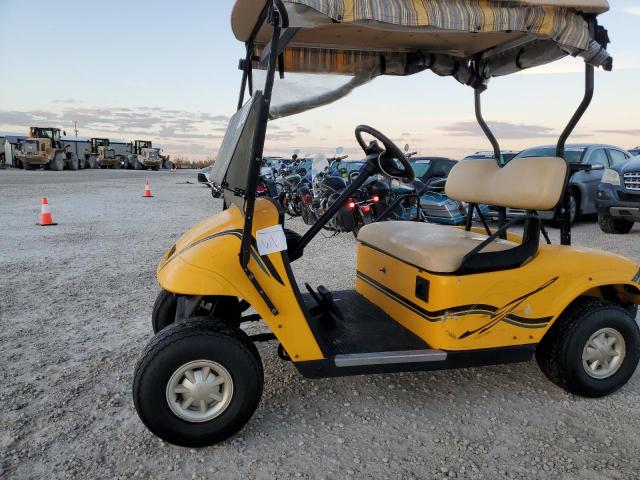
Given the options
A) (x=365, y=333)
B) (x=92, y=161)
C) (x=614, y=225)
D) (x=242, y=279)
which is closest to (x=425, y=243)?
(x=365, y=333)

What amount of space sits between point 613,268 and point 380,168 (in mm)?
1550

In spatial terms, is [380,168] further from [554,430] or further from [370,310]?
[554,430]

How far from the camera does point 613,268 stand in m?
3.12

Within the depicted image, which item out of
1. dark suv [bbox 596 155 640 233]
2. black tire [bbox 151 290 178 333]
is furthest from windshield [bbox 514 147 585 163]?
black tire [bbox 151 290 178 333]

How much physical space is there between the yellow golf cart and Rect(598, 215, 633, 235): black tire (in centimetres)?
619

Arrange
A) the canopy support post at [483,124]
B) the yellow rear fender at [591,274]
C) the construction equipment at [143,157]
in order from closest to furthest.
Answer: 1. the yellow rear fender at [591,274]
2. the canopy support post at [483,124]
3. the construction equipment at [143,157]

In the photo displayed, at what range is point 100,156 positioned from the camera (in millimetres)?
39531

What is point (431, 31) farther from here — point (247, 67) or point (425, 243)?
point (247, 67)

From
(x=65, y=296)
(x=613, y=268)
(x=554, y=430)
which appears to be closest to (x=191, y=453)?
(x=554, y=430)

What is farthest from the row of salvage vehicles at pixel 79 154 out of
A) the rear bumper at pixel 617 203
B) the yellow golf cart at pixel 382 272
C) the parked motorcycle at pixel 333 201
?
the yellow golf cart at pixel 382 272

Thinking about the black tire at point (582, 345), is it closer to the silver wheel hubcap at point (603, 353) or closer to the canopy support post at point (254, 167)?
the silver wheel hubcap at point (603, 353)

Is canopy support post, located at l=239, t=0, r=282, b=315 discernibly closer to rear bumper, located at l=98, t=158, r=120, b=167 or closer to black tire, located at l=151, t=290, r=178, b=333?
black tire, located at l=151, t=290, r=178, b=333

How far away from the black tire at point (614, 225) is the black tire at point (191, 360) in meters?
8.32

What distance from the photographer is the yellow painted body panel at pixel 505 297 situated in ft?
9.39
